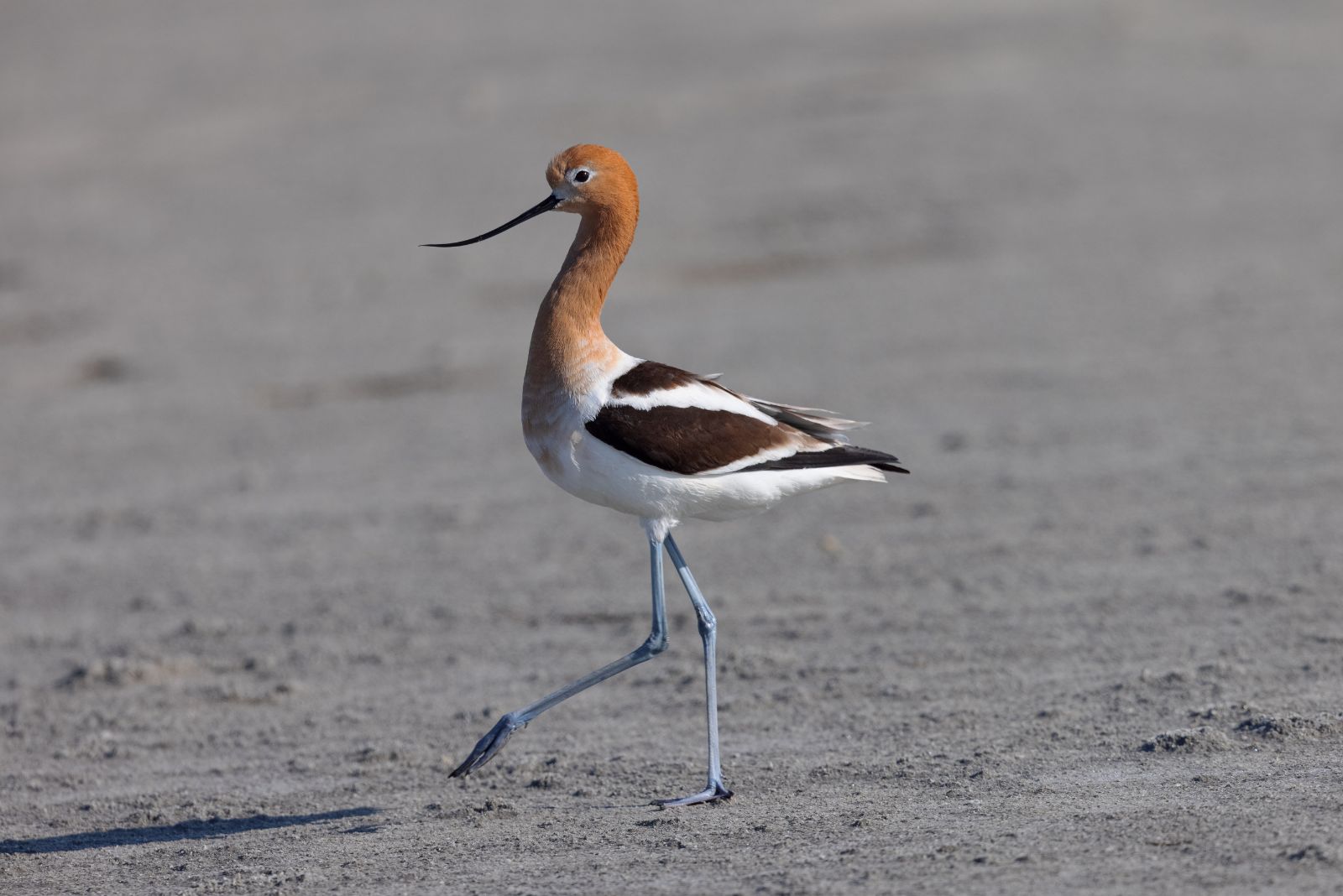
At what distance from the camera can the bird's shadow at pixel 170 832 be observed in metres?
4.77

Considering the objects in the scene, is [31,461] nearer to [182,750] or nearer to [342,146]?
[182,750]

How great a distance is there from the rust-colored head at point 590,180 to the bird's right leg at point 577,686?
970 millimetres

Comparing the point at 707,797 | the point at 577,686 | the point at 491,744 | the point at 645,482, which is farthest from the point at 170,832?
the point at 645,482

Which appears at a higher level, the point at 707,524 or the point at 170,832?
the point at 707,524

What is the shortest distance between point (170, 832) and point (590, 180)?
2248mm

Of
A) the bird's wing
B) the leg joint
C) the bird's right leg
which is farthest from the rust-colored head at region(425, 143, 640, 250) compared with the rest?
the leg joint

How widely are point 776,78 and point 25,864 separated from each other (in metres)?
13.5

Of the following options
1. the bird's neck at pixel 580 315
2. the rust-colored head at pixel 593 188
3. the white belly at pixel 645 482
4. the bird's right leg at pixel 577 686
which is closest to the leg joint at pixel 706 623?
the bird's right leg at pixel 577 686

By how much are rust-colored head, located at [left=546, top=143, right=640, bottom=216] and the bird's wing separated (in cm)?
48

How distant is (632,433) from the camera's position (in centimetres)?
449

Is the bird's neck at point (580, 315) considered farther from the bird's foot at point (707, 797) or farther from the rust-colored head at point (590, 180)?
the bird's foot at point (707, 797)

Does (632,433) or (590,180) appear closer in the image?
(632,433)

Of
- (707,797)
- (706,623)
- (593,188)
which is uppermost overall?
(593,188)

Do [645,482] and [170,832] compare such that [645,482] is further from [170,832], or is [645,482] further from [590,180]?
[170,832]
